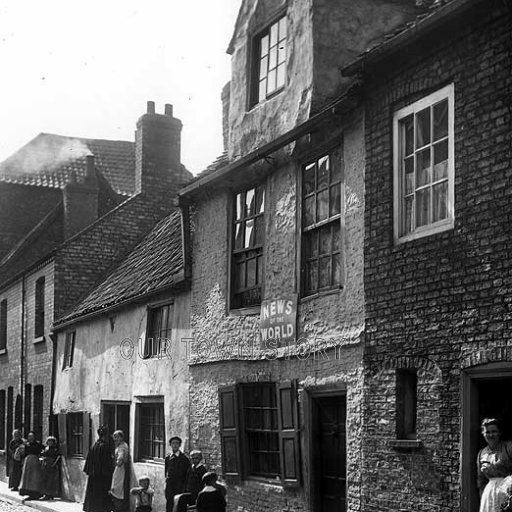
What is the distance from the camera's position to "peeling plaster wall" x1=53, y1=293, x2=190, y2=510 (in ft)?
55.9

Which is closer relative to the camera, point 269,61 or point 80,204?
point 269,61

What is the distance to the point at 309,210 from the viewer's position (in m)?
13.1

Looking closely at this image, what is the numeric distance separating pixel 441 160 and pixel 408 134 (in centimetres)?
69

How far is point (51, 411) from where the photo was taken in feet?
80.8

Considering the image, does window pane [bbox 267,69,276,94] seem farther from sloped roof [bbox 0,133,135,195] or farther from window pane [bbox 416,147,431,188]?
sloped roof [bbox 0,133,135,195]

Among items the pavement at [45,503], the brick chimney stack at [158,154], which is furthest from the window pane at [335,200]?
the brick chimney stack at [158,154]

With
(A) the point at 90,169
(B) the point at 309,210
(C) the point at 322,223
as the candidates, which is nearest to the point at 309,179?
(B) the point at 309,210

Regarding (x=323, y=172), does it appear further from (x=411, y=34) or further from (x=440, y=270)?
(x=440, y=270)

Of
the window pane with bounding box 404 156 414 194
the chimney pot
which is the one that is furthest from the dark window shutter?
the window pane with bounding box 404 156 414 194

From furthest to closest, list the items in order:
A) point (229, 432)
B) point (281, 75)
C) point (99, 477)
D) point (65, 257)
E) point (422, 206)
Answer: point (65, 257)
point (99, 477)
point (229, 432)
point (281, 75)
point (422, 206)

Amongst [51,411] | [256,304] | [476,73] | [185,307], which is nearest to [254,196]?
[256,304]

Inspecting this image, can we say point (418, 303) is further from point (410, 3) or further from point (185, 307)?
point (185, 307)

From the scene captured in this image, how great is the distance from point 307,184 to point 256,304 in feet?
6.95

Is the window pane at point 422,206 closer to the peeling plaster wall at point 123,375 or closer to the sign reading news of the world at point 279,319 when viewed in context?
the sign reading news of the world at point 279,319
